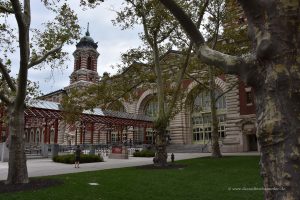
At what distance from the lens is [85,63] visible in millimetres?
71125

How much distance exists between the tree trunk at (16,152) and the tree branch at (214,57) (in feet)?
31.8

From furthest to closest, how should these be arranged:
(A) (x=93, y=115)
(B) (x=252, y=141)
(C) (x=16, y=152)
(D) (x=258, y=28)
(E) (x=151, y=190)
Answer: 1. (A) (x=93, y=115)
2. (B) (x=252, y=141)
3. (C) (x=16, y=152)
4. (E) (x=151, y=190)
5. (D) (x=258, y=28)

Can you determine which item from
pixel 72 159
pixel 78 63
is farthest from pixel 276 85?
pixel 78 63

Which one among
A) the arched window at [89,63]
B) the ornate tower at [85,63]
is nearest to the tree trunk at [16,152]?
the ornate tower at [85,63]

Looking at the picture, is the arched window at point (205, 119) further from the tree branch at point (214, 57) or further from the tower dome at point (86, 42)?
the tree branch at point (214, 57)

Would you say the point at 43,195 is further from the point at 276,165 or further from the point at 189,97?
the point at 189,97

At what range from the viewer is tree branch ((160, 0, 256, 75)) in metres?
4.14

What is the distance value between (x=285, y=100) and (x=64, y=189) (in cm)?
918

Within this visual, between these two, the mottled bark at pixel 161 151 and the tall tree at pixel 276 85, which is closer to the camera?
the tall tree at pixel 276 85

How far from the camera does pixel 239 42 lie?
84.1 feet

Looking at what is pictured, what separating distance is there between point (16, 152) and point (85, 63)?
199 ft

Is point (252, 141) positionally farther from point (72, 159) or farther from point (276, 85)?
point (276, 85)

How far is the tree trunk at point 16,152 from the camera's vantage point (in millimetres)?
12046

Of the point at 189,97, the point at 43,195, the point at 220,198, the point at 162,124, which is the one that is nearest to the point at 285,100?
the point at 220,198
